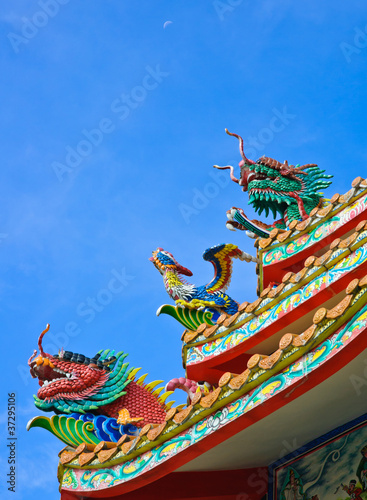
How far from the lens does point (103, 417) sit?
8.41 m

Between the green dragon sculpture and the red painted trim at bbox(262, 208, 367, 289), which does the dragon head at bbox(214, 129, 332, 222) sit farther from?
the red painted trim at bbox(262, 208, 367, 289)

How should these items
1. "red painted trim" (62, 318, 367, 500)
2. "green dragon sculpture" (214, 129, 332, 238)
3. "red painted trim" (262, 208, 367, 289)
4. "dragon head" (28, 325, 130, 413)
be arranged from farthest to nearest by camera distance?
"green dragon sculpture" (214, 129, 332, 238)
"red painted trim" (262, 208, 367, 289)
"dragon head" (28, 325, 130, 413)
"red painted trim" (62, 318, 367, 500)

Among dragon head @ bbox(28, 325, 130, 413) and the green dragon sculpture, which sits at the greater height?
the green dragon sculpture

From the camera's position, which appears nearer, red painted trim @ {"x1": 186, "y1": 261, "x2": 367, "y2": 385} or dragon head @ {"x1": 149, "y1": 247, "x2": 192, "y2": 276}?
red painted trim @ {"x1": 186, "y1": 261, "x2": 367, "y2": 385}

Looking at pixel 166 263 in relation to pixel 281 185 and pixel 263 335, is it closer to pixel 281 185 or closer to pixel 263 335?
pixel 281 185

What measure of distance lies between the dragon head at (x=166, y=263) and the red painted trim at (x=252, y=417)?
472 cm

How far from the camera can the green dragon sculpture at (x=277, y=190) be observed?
11078mm

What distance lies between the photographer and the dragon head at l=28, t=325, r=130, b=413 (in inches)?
344

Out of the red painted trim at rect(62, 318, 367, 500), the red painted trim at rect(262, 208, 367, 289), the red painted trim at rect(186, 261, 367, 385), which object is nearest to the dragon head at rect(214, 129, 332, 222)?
the red painted trim at rect(262, 208, 367, 289)

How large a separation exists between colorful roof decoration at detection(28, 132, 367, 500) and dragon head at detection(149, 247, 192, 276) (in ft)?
0.09

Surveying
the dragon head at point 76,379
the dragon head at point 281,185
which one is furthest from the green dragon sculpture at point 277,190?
the dragon head at point 76,379

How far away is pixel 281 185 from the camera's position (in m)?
11.3

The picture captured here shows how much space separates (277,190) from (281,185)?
0.13 m

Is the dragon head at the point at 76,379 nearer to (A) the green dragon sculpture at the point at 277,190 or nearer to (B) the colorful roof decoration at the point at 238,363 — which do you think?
(B) the colorful roof decoration at the point at 238,363
